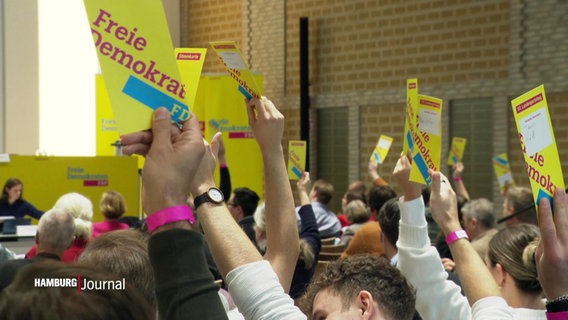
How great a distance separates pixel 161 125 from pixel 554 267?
1051 millimetres

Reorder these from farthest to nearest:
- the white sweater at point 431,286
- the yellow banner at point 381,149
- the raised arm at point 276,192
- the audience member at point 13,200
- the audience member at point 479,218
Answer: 1. the audience member at point 13,200
2. the yellow banner at point 381,149
3. the audience member at point 479,218
4. the white sweater at point 431,286
5. the raised arm at point 276,192

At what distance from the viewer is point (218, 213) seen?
226cm

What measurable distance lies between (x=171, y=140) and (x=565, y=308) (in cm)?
105

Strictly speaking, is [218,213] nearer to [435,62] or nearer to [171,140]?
[171,140]

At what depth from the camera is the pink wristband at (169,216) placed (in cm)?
179

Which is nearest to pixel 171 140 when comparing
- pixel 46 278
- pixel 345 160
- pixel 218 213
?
pixel 218 213

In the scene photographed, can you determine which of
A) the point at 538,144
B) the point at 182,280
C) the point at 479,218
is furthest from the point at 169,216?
the point at 479,218

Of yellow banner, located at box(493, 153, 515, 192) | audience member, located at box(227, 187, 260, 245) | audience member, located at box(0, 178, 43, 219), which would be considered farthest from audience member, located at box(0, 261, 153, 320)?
yellow banner, located at box(493, 153, 515, 192)

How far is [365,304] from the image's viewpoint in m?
2.47

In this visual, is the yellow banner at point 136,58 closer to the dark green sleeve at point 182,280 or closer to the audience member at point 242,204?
the dark green sleeve at point 182,280

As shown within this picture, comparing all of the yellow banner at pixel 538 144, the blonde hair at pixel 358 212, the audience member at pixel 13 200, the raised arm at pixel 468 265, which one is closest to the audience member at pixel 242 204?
the blonde hair at pixel 358 212

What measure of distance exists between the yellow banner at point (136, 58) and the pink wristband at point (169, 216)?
0.82 ft

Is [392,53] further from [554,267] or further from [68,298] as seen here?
[68,298]

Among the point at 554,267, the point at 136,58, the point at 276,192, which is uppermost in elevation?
the point at 136,58
